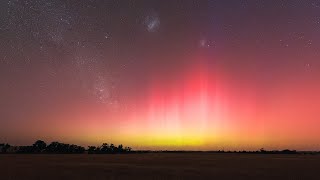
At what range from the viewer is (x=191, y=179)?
45969 millimetres

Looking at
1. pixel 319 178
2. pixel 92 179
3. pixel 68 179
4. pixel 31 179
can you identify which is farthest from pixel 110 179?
pixel 319 178

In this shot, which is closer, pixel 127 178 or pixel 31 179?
pixel 31 179

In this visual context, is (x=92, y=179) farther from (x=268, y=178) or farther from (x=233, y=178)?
(x=268, y=178)

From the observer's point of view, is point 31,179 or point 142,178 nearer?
point 31,179

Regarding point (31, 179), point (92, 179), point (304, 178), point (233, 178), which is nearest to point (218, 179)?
point (233, 178)

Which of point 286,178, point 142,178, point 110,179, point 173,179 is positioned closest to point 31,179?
point 110,179

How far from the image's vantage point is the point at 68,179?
45.0 metres

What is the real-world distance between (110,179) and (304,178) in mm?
22674

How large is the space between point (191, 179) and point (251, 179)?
6.81 m

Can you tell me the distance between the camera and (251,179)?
4556cm

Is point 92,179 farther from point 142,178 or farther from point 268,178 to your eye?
point 268,178

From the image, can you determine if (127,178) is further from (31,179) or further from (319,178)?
(319,178)

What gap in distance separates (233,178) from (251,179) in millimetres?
2831

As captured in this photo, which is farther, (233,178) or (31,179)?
(233,178)
